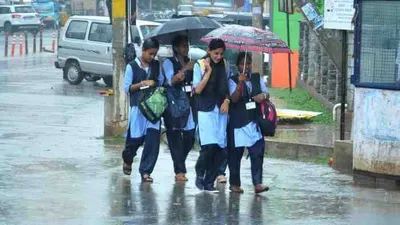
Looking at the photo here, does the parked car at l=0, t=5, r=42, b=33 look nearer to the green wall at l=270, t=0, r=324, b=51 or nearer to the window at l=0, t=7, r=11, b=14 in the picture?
the window at l=0, t=7, r=11, b=14

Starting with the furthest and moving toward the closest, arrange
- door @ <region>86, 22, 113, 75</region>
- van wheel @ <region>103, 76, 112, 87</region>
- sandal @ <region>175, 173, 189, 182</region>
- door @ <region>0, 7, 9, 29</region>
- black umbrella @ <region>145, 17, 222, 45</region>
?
door @ <region>0, 7, 9, 29</region>
van wheel @ <region>103, 76, 112, 87</region>
door @ <region>86, 22, 113, 75</region>
sandal @ <region>175, 173, 189, 182</region>
black umbrella @ <region>145, 17, 222, 45</region>

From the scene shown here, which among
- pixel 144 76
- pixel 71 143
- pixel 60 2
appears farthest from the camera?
pixel 60 2

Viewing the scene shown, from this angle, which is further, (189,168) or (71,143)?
(71,143)

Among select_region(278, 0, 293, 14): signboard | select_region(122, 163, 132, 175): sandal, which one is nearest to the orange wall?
select_region(278, 0, 293, 14): signboard

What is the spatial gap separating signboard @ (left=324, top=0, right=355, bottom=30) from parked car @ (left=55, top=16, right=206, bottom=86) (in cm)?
1337

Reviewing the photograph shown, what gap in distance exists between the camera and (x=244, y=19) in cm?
3303

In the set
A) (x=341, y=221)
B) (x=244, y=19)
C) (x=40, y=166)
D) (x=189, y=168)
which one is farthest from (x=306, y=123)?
(x=244, y=19)

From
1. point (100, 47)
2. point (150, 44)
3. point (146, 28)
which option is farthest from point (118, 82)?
point (100, 47)

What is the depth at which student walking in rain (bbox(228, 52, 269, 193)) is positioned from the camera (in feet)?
35.0

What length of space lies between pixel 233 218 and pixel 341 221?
3.09ft

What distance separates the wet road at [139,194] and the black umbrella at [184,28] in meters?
1.56

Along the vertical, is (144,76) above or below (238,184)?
above

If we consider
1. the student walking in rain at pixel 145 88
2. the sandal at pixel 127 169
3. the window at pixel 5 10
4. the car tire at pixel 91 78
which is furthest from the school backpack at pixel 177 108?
the window at pixel 5 10

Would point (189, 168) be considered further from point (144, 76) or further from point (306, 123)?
point (306, 123)
